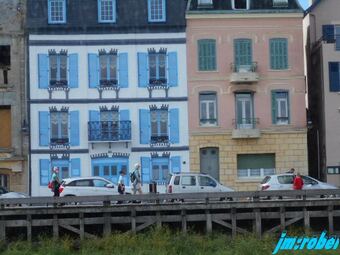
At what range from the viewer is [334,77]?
46.6 metres

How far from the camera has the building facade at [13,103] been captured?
45906 mm

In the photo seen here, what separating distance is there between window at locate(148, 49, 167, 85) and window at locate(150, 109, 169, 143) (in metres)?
1.65

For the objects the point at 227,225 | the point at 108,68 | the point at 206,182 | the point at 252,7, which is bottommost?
the point at 227,225

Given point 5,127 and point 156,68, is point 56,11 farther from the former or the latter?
point 5,127

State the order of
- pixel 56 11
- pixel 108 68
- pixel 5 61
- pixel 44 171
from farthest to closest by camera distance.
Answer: pixel 5 61 < pixel 56 11 < pixel 108 68 < pixel 44 171

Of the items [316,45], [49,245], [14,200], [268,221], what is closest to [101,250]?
[49,245]

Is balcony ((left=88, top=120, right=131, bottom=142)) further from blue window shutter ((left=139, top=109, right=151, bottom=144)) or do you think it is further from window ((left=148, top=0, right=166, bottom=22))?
window ((left=148, top=0, right=166, bottom=22))

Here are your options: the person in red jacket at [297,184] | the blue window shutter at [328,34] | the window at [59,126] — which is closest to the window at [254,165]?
the blue window shutter at [328,34]

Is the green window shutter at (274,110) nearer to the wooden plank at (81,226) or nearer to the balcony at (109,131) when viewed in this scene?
the balcony at (109,131)

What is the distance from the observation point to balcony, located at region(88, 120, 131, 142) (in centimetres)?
4584

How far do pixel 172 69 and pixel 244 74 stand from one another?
13.0 feet

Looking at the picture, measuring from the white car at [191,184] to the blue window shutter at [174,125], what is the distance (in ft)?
24.7

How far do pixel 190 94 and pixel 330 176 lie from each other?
8.89m

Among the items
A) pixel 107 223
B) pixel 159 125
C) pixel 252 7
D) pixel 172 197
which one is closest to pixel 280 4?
pixel 252 7
